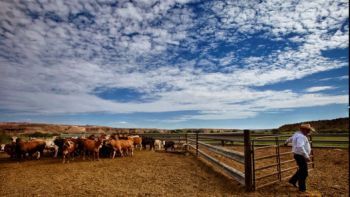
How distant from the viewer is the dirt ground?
24.1ft

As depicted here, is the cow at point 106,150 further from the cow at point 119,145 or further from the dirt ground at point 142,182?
the dirt ground at point 142,182

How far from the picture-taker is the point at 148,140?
21.5 metres

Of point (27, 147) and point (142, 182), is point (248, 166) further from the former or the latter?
point (27, 147)

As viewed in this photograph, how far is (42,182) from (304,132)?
8334 mm

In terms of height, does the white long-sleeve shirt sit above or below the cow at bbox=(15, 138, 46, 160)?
above

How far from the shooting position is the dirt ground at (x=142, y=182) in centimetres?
734

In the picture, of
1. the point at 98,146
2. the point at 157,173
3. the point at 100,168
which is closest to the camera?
the point at 157,173

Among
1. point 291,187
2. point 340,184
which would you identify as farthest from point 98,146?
point 340,184

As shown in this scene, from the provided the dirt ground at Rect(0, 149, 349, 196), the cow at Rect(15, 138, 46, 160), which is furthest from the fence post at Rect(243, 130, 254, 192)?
the cow at Rect(15, 138, 46, 160)

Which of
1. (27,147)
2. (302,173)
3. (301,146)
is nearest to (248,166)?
(302,173)

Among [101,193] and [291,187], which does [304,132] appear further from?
[101,193]

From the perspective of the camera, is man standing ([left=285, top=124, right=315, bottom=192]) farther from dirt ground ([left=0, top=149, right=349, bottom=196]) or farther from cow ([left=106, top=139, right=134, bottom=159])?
cow ([left=106, top=139, right=134, bottom=159])

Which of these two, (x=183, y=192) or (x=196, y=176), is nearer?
(x=183, y=192)

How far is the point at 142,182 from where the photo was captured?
28.4 feet
